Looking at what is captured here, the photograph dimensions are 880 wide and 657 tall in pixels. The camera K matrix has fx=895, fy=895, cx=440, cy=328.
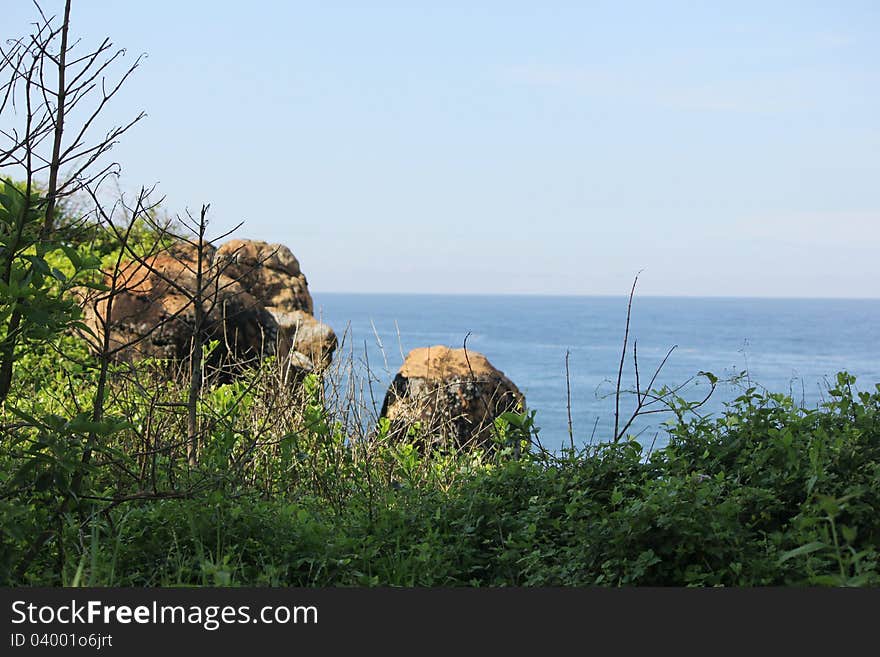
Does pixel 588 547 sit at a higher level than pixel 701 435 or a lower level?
lower

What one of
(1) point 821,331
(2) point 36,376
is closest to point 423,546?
(2) point 36,376

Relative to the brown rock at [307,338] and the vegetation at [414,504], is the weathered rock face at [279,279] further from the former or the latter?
the vegetation at [414,504]

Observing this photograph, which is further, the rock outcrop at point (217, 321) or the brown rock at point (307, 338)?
the brown rock at point (307, 338)

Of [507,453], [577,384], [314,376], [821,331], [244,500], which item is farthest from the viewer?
[821,331]

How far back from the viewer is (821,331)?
5325cm

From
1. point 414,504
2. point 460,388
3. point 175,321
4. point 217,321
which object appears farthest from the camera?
point 175,321

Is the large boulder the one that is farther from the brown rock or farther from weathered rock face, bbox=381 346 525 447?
weathered rock face, bbox=381 346 525 447

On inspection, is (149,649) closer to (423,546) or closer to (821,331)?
(423,546)

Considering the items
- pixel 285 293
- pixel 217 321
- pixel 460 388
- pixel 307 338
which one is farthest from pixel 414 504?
pixel 285 293

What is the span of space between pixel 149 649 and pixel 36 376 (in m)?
5.67

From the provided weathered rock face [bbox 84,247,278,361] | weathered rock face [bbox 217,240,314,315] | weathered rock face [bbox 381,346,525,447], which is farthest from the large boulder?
weathered rock face [bbox 381,346,525,447]

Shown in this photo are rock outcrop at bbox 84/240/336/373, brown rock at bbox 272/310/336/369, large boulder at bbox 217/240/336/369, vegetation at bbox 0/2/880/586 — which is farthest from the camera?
large boulder at bbox 217/240/336/369

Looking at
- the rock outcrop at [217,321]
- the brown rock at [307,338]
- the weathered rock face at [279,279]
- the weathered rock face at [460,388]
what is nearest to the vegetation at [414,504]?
the weathered rock face at [460,388]

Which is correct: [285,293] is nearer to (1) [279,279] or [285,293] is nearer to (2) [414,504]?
(1) [279,279]
